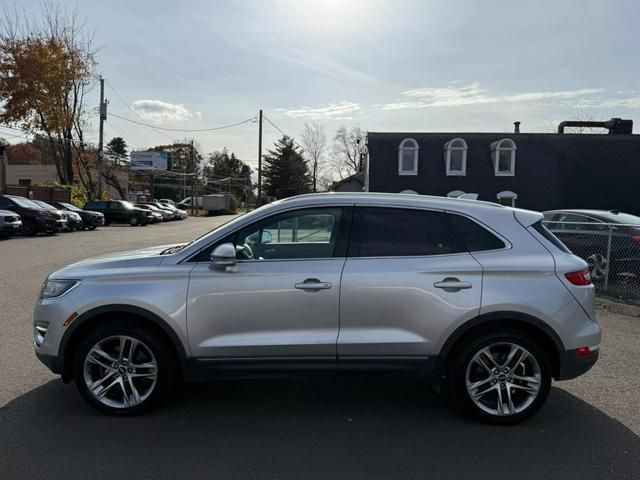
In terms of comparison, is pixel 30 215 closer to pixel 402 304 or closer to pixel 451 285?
pixel 402 304

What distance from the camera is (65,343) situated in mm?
3898

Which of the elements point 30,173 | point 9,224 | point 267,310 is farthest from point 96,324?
point 30,173

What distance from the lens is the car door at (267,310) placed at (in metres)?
3.79

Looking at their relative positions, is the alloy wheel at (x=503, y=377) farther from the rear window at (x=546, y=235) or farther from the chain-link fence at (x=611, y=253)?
the chain-link fence at (x=611, y=253)

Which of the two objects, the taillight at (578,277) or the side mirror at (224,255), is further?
the taillight at (578,277)

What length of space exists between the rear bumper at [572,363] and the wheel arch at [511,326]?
32 millimetres

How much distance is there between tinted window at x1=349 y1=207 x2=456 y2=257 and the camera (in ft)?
12.8

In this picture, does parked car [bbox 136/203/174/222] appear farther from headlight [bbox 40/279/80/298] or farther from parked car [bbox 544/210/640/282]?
headlight [bbox 40/279/80/298]

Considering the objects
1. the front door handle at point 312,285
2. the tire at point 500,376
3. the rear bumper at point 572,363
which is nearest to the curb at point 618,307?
the rear bumper at point 572,363

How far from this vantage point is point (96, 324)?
3.96 meters

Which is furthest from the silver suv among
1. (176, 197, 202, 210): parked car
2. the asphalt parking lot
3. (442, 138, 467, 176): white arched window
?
(176, 197, 202, 210): parked car

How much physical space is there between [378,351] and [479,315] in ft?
2.67

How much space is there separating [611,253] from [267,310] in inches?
310

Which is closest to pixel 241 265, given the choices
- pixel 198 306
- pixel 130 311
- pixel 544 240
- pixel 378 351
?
pixel 198 306
